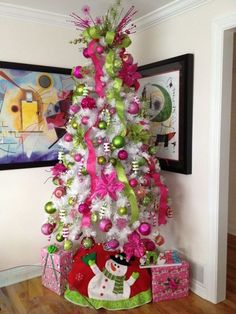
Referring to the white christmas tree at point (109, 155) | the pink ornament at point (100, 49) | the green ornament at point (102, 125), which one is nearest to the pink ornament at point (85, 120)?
the white christmas tree at point (109, 155)

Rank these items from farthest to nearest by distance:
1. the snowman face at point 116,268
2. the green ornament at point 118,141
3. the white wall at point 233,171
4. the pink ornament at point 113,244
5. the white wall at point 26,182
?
the white wall at point 233,171 < the white wall at point 26,182 < the snowman face at point 116,268 < the pink ornament at point 113,244 < the green ornament at point 118,141

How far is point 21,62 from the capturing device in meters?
2.73

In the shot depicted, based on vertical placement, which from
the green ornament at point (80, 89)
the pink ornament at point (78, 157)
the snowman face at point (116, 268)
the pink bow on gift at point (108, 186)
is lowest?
the snowman face at point (116, 268)

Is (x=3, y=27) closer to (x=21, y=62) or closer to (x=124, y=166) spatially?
(x=21, y=62)

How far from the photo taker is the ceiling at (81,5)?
2492mm

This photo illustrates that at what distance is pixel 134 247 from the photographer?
7.70 feet

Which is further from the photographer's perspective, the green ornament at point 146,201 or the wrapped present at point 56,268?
the wrapped present at point 56,268

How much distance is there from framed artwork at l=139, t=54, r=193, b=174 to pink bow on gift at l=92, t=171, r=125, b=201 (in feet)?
1.95

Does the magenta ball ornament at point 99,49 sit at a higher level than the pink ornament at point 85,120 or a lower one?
higher

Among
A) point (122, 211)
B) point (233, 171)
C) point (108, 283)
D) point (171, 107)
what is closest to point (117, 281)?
point (108, 283)

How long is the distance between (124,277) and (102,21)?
1.98m

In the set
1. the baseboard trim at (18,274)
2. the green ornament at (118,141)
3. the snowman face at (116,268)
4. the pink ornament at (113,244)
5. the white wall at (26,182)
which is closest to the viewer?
the green ornament at (118,141)

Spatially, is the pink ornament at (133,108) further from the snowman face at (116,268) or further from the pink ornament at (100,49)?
the snowman face at (116,268)

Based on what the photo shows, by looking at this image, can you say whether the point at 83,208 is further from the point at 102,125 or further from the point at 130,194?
the point at 102,125
